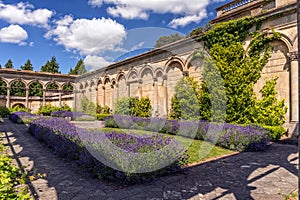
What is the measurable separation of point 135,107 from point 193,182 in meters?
11.9

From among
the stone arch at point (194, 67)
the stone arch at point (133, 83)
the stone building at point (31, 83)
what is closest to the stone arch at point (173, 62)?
the stone arch at point (194, 67)

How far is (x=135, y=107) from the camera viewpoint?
1543cm

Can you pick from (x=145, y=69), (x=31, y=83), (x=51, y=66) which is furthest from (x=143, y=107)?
(x=51, y=66)

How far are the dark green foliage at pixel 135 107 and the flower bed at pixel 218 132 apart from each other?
3099 mm

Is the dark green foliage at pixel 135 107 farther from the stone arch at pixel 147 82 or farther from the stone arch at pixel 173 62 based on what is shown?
the stone arch at pixel 173 62

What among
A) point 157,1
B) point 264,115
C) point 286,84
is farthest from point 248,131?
point 157,1

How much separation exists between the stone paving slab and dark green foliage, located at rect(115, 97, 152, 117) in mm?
9957

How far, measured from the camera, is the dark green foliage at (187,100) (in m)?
11.3

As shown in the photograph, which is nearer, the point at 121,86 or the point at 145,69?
the point at 145,69

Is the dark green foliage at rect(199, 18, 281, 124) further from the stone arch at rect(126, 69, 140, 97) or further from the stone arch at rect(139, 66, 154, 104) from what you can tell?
the stone arch at rect(126, 69, 140, 97)

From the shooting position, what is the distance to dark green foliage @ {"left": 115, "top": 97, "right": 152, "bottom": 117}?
15.2 metres

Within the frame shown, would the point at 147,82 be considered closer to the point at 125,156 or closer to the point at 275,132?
the point at 275,132

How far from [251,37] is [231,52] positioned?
1115 millimetres

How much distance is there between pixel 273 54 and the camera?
9.20m
